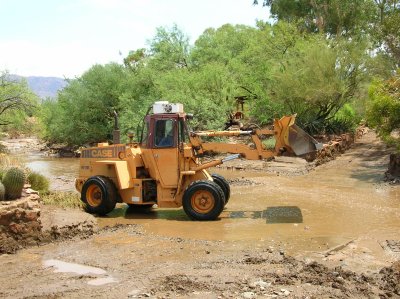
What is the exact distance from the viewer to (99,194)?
38.9 ft

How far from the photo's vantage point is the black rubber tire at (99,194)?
11.6 meters

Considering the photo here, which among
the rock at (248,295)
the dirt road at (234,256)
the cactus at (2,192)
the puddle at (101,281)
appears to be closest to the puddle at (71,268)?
the dirt road at (234,256)

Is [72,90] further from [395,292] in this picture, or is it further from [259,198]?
[395,292]

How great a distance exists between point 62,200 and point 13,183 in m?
3.02

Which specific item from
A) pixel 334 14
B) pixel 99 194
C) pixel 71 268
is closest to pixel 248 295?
pixel 71 268

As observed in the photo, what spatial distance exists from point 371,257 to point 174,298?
3499 millimetres

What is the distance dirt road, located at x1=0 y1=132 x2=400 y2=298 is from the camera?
6324 millimetres

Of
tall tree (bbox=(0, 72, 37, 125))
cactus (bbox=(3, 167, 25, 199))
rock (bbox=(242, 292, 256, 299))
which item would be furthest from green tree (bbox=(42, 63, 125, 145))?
rock (bbox=(242, 292, 256, 299))

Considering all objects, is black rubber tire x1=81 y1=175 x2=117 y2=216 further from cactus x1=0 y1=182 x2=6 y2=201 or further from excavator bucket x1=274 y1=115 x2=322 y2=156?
excavator bucket x1=274 y1=115 x2=322 y2=156

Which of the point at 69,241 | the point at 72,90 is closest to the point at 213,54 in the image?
the point at 72,90

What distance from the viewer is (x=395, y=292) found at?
601 cm

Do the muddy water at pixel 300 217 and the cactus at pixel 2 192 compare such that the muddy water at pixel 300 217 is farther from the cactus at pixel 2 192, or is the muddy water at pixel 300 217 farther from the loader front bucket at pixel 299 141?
the cactus at pixel 2 192

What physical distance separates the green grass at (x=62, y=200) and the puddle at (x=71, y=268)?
3754 mm

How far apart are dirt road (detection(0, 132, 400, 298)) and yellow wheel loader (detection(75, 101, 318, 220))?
504 millimetres
